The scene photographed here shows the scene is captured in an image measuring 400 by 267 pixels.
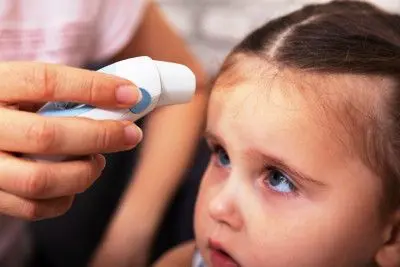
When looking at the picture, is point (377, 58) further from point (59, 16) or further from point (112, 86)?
point (59, 16)

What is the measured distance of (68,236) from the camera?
90 centimetres

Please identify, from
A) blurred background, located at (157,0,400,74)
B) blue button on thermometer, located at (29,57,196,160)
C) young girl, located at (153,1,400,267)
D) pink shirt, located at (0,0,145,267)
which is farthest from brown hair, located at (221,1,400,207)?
blurred background, located at (157,0,400,74)

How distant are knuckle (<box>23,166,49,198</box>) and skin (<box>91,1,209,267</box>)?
303 mm

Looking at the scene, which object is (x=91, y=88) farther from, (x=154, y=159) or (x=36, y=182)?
(x=154, y=159)

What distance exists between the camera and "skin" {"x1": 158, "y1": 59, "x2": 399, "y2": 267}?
52 cm

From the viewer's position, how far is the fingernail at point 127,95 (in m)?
0.43

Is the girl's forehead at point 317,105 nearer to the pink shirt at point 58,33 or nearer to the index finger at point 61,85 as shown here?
the index finger at point 61,85

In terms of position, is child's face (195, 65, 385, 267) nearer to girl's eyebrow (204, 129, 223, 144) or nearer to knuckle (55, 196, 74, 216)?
girl's eyebrow (204, 129, 223, 144)

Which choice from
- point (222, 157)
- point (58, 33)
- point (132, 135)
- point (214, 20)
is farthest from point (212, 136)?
point (214, 20)

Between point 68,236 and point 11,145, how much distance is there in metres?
0.49

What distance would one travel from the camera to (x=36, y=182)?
0.44 m

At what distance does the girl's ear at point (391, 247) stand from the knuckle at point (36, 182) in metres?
0.33

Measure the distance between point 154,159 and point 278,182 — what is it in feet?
0.97

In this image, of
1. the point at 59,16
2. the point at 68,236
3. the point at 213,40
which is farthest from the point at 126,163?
the point at 213,40
